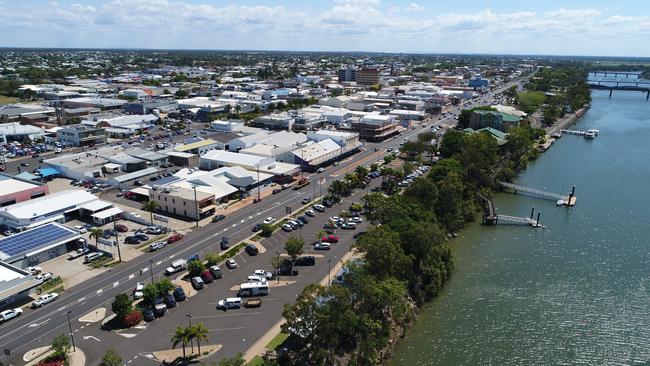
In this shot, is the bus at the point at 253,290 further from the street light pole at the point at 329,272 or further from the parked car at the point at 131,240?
the parked car at the point at 131,240

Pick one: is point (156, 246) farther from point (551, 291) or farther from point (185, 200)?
point (551, 291)

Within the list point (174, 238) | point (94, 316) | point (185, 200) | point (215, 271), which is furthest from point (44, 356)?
point (185, 200)

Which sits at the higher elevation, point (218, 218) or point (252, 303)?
point (218, 218)

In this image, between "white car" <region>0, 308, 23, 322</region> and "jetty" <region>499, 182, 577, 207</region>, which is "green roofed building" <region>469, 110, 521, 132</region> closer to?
"jetty" <region>499, 182, 577, 207</region>

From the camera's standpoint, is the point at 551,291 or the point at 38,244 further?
the point at 551,291

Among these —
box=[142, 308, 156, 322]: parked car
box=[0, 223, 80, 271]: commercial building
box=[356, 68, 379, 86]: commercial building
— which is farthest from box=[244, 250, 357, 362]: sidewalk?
box=[356, 68, 379, 86]: commercial building

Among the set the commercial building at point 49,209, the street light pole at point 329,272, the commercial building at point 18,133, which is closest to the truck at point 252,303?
the street light pole at point 329,272
